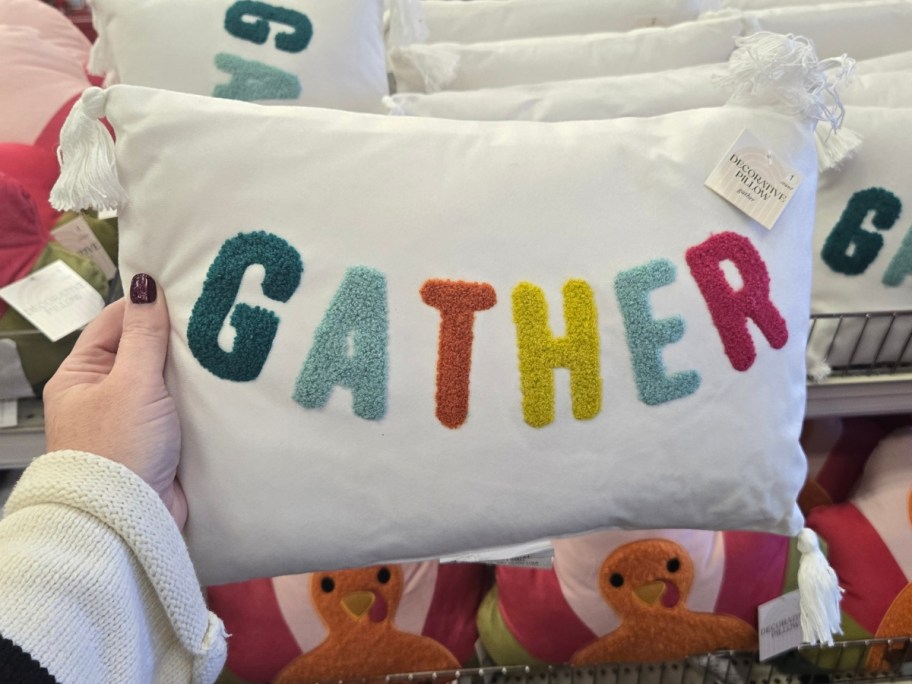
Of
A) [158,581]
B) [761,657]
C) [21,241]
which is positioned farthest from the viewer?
[761,657]

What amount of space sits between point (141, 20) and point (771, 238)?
30.3 inches

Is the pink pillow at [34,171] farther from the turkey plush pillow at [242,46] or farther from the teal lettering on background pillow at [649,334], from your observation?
the teal lettering on background pillow at [649,334]

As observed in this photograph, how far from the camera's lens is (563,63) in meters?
0.95

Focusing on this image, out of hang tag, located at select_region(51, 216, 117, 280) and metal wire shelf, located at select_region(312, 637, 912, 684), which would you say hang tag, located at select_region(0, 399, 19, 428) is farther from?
metal wire shelf, located at select_region(312, 637, 912, 684)

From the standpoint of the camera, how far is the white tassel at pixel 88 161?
533 mm

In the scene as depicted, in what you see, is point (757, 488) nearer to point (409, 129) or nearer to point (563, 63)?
point (409, 129)

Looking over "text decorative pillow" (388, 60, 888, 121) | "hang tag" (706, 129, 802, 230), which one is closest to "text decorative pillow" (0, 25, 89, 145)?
"text decorative pillow" (388, 60, 888, 121)

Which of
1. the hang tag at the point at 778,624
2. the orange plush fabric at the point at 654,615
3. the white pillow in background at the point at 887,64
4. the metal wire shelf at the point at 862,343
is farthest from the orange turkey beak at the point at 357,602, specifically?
the white pillow in background at the point at 887,64

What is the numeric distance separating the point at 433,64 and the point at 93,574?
731 mm

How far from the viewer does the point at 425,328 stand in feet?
1.80

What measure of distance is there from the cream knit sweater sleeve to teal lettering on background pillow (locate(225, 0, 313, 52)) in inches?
23.0

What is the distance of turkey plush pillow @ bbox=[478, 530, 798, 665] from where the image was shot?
0.83 meters

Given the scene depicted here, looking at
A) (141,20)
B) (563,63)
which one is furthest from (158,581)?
(563,63)

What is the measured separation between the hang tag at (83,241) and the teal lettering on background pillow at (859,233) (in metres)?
0.83
